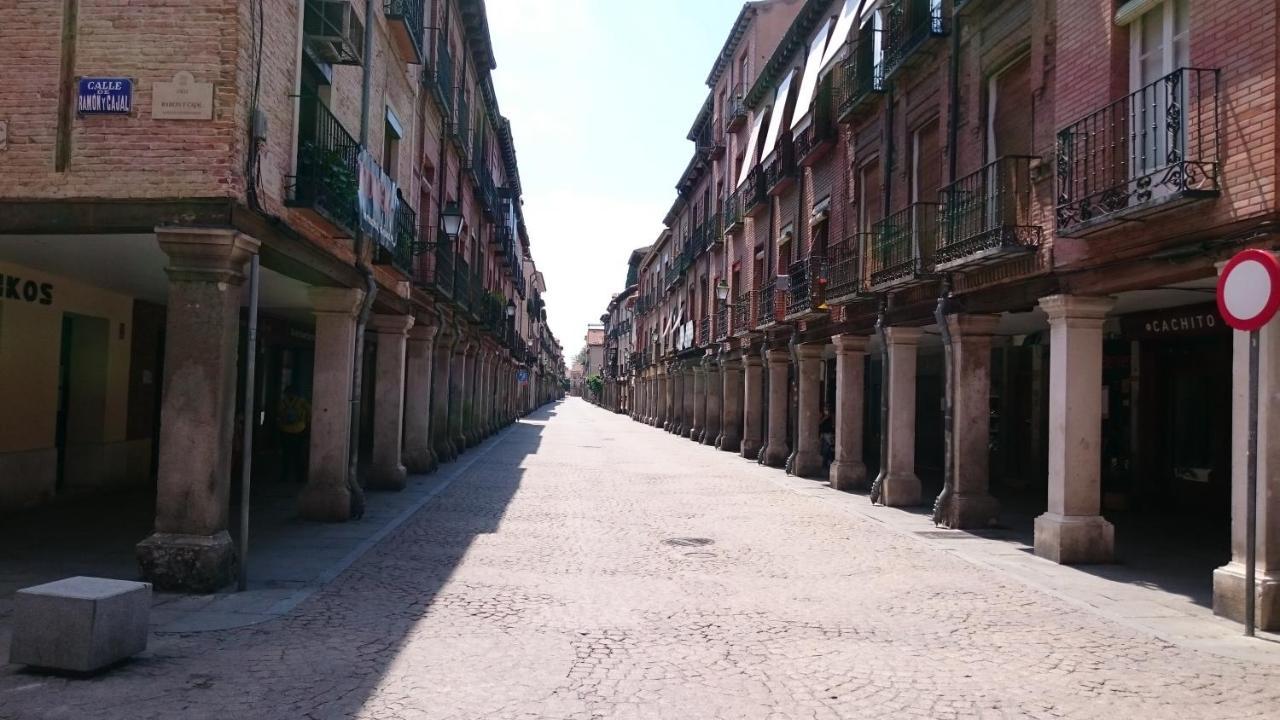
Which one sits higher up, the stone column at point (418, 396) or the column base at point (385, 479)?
the stone column at point (418, 396)

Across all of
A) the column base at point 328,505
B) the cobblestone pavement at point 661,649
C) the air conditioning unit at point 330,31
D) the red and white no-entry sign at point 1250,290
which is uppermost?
Result: the air conditioning unit at point 330,31

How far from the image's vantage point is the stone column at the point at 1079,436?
9711 mm

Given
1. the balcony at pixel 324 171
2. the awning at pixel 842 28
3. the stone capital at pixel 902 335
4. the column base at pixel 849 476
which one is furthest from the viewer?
the column base at pixel 849 476

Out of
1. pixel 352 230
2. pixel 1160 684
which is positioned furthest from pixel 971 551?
pixel 352 230

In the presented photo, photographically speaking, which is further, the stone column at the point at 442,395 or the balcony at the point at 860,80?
the stone column at the point at 442,395

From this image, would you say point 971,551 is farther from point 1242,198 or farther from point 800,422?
point 800,422

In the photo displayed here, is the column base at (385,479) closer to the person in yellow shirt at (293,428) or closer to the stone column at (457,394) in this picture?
the person in yellow shirt at (293,428)

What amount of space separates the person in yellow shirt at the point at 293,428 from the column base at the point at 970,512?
1031 cm

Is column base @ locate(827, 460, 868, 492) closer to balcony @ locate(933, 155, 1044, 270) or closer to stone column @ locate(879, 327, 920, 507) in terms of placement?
stone column @ locate(879, 327, 920, 507)

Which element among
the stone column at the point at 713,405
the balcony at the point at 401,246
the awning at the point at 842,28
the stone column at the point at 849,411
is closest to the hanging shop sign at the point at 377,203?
the balcony at the point at 401,246

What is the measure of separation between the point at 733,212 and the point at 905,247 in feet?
46.5

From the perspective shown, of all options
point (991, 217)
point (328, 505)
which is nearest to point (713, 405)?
point (991, 217)

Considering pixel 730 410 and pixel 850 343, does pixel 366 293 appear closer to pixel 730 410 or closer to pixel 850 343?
pixel 850 343

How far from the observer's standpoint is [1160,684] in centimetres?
559
